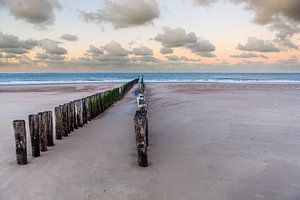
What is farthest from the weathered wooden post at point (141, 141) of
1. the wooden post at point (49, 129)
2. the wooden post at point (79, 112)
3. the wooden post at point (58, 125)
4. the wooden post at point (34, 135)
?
the wooden post at point (79, 112)

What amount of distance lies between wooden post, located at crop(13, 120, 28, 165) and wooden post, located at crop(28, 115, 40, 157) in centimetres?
54

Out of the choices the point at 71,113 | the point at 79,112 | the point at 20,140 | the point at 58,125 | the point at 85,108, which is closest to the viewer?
the point at 20,140

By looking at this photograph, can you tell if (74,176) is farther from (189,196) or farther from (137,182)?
(189,196)

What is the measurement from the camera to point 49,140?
352 inches

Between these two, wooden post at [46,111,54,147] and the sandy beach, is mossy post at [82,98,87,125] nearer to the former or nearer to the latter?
the sandy beach

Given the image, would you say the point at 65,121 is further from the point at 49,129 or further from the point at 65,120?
the point at 49,129

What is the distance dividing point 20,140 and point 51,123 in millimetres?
1622

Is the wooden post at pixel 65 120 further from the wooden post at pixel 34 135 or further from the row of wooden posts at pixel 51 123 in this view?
the wooden post at pixel 34 135

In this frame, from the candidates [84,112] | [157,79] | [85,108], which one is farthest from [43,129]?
[157,79]

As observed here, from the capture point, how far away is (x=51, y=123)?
8914mm

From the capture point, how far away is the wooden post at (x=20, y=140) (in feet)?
23.9

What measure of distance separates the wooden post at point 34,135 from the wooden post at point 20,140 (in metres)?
0.54

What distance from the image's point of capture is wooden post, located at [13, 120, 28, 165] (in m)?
7.28

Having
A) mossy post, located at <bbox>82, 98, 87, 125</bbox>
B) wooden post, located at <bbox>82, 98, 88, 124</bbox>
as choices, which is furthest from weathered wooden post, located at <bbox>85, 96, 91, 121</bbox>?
mossy post, located at <bbox>82, 98, 87, 125</bbox>
